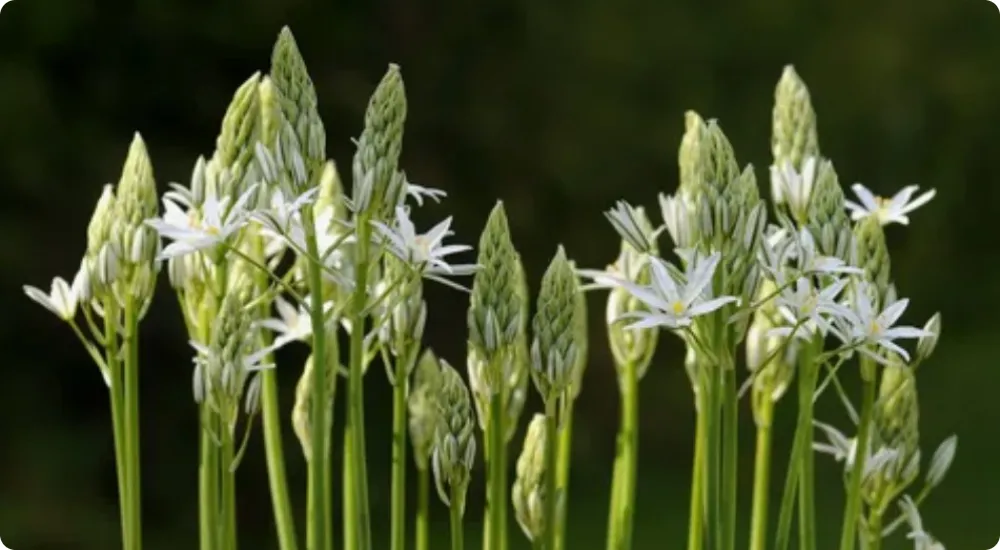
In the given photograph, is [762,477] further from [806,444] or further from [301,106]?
[301,106]

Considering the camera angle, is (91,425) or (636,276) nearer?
(636,276)

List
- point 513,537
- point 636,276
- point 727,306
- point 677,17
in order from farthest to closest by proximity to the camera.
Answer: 1. point 677,17
2. point 513,537
3. point 636,276
4. point 727,306

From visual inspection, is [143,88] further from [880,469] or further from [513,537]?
[880,469]

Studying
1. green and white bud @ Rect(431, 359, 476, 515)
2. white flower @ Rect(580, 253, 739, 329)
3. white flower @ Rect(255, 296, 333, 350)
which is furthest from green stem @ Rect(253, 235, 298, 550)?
white flower @ Rect(580, 253, 739, 329)

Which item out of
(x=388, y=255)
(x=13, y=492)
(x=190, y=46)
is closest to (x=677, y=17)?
(x=190, y=46)

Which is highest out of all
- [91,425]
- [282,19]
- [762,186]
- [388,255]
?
[282,19]

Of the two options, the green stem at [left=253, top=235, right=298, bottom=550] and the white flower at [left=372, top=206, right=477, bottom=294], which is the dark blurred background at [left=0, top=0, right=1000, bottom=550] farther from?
the white flower at [left=372, top=206, right=477, bottom=294]

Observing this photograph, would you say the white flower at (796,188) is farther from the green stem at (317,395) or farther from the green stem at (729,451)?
the green stem at (317,395)
